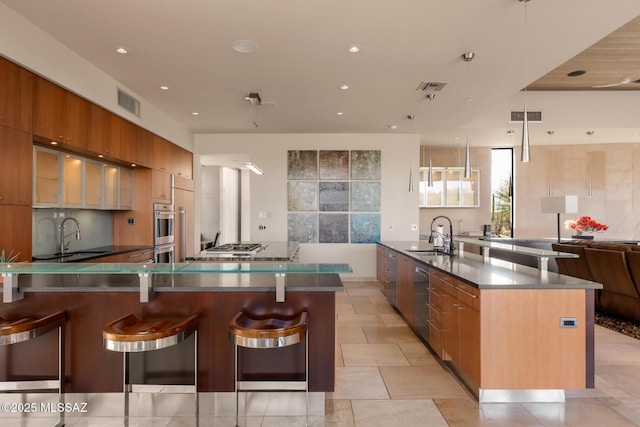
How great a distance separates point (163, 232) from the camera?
5805mm

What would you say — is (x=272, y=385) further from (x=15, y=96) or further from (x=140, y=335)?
(x=15, y=96)

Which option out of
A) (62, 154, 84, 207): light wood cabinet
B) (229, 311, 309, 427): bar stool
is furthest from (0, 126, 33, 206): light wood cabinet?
(229, 311, 309, 427): bar stool

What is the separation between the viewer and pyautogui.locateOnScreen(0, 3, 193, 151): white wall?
2918 mm

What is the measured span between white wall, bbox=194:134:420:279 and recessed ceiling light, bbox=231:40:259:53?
376cm

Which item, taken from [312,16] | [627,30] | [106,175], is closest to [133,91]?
[106,175]

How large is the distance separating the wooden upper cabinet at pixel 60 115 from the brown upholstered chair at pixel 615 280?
6.36 m

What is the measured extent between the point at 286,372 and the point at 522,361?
1657 mm

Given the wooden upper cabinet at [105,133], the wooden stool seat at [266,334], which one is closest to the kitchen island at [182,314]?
the wooden stool seat at [266,334]

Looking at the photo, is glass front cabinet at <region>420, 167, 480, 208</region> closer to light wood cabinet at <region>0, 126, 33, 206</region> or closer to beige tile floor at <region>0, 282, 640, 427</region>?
beige tile floor at <region>0, 282, 640, 427</region>

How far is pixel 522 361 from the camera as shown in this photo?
2.47 meters

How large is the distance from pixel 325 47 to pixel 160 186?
3.71 m

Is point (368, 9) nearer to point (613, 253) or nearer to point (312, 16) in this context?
point (312, 16)

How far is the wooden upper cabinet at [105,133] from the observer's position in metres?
4.07

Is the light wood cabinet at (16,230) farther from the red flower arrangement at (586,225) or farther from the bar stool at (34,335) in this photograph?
the red flower arrangement at (586,225)
